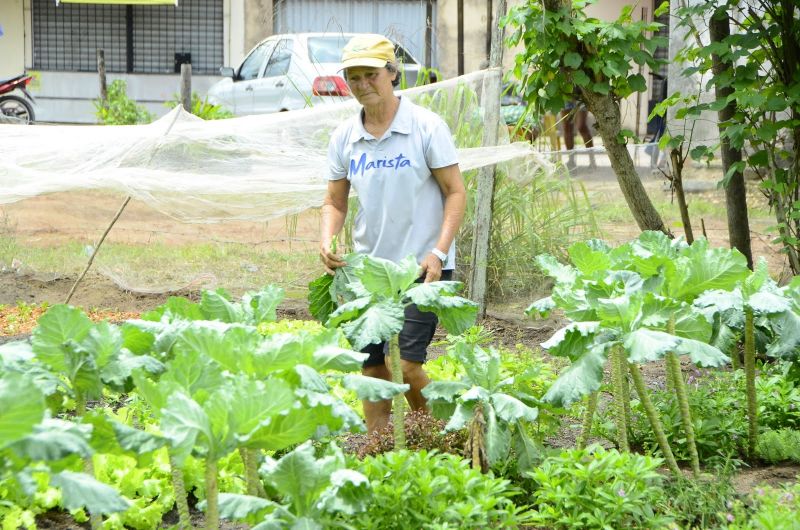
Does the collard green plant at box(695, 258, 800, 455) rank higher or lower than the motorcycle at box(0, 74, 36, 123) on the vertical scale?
lower

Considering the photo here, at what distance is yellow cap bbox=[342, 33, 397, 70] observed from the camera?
414 centimetres

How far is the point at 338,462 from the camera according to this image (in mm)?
2658

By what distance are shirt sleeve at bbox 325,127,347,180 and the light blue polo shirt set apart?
102mm

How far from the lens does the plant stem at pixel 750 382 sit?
12.9ft

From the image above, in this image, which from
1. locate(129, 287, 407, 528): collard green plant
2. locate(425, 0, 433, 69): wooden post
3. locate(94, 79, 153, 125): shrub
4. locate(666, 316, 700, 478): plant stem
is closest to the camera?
locate(129, 287, 407, 528): collard green plant

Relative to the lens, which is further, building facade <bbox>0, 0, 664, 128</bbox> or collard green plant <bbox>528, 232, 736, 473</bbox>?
building facade <bbox>0, 0, 664, 128</bbox>

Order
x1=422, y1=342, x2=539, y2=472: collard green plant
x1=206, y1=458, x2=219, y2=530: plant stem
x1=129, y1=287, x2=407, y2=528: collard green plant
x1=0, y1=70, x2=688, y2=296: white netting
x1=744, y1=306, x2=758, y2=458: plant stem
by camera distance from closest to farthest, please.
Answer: x1=129, y1=287, x2=407, y2=528: collard green plant → x1=206, y1=458, x2=219, y2=530: plant stem → x1=422, y1=342, x2=539, y2=472: collard green plant → x1=744, y1=306, x2=758, y2=458: plant stem → x1=0, y1=70, x2=688, y2=296: white netting

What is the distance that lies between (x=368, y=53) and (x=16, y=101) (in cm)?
1478

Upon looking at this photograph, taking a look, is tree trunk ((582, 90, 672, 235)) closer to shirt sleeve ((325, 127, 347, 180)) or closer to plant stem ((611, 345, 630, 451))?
shirt sleeve ((325, 127, 347, 180))

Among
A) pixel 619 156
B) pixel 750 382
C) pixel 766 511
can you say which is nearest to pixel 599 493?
pixel 766 511

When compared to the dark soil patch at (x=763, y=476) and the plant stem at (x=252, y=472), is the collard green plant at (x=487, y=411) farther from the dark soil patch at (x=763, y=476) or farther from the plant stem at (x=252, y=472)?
the dark soil patch at (x=763, y=476)

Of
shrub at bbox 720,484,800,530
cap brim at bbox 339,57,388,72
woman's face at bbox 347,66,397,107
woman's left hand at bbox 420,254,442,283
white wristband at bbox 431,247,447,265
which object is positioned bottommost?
shrub at bbox 720,484,800,530

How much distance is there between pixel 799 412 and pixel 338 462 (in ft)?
7.84

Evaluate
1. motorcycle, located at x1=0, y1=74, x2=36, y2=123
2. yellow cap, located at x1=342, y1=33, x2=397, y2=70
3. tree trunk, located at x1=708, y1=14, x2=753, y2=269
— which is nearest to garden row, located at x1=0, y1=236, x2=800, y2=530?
yellow cap, located at x1=342, y1=33, x2=397, y2=70
